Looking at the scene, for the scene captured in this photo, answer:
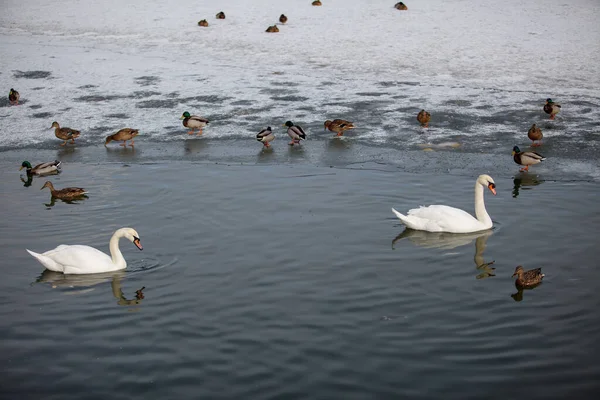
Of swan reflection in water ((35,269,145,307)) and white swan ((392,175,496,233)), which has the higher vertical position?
white swan ((392,175,496,233))

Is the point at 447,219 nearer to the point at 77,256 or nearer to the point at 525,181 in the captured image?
the point at 525,181

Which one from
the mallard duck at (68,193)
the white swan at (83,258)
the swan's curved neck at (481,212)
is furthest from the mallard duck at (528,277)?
the mallard duck at (68,193)

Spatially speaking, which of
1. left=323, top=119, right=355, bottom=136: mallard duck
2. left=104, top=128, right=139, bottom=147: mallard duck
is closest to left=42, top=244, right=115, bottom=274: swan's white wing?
left=104, top=128, right=139, bottom=147: mallard duck

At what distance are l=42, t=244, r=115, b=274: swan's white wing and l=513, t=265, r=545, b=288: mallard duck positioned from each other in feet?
17.2

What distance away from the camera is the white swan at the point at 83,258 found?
969 cm

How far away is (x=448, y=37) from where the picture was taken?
24.6 metres

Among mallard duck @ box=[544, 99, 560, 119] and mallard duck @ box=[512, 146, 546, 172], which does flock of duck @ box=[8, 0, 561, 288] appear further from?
mallard duck @ box=[544, 99, 560, 119]

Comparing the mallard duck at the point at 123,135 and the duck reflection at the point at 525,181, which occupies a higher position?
the mallard duck at the point at 123,135

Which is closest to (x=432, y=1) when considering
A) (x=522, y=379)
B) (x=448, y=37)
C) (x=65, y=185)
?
(x=448, y=37)

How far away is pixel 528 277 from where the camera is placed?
8.84 metres

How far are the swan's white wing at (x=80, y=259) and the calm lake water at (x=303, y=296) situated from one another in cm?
15

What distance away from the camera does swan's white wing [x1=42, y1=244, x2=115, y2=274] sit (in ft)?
31.8

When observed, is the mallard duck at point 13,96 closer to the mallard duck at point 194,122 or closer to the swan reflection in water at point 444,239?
the mallard duck at point 194,122

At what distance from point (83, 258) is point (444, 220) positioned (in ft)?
16.7
